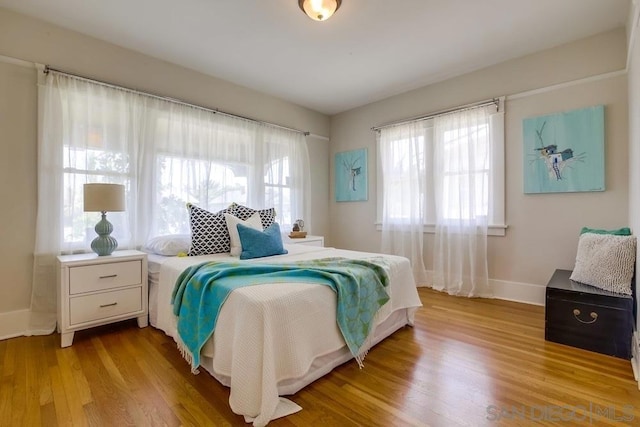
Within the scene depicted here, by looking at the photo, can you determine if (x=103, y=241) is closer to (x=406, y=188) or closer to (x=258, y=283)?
(x=258, y=283)

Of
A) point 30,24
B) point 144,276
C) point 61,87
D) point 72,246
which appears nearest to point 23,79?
point 61,87

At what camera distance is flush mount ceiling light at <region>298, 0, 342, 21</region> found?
82.7 inches

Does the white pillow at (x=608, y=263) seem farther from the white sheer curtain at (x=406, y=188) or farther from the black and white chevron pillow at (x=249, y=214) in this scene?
the black and white chevron pillow at (x=249, y=214)

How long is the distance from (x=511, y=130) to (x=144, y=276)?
12.7 feet

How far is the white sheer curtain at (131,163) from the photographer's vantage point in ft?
8.00

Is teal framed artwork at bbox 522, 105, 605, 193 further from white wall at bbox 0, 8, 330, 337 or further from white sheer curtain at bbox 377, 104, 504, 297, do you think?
white wall at bbox 0, 8, 330, 337

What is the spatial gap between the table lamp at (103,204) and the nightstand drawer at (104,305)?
1.16 ft

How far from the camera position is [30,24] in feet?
7.89

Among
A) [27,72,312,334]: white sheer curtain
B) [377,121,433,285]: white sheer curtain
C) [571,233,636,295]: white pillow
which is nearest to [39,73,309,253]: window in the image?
[27,72,312,334]: white sheer curtain

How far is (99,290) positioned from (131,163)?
1197 mm

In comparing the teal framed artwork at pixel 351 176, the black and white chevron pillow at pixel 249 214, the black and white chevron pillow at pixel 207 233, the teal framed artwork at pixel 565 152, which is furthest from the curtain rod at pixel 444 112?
the black and white chevron pillow at pixel 207 233

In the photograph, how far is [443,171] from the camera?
3625 millimetres

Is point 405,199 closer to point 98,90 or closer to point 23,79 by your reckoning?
point 98,90

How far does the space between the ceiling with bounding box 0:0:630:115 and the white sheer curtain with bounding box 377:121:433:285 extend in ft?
2.58
